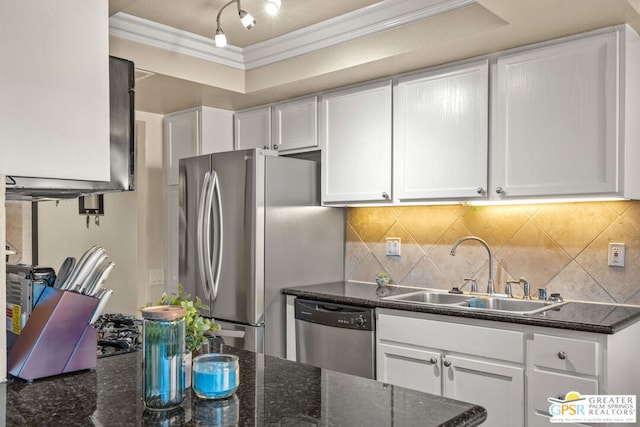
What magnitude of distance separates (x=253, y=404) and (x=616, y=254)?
215 centimetres

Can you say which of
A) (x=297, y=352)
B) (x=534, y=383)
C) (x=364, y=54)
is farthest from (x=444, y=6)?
(x=297, y=352)

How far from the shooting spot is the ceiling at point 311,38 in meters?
2.43

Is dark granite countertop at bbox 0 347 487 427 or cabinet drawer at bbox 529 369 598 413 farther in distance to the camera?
cabinet drawer at bbox 529 369 598 413

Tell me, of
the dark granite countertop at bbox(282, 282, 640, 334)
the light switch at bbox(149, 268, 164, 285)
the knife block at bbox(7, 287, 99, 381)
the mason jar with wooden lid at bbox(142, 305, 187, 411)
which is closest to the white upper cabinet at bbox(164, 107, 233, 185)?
the light switch at bbox(149, 268, 164, 285)

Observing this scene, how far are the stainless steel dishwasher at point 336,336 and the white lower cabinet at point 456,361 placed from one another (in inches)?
2.9

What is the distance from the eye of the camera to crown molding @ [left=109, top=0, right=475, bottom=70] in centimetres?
282

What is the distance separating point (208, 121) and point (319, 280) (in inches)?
57.0

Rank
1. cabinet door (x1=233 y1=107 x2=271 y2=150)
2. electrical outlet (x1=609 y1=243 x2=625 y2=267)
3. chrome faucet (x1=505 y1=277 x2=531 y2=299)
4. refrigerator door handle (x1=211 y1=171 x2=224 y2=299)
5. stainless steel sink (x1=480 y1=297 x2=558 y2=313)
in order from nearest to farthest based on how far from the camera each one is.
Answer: electrical outlet (x1=609 y1=243 x2=625 y2=267) → stainless steel sink (x1=480 y1=297 x2=558 y2=313) → chrome faucet (x1=505 y1=277 x2=531 y2=299) → refrigerator door handle (x1=211 y1=171 x2=224 y2=299) → cabinet door (x1=233 y1=107 x2=271 y2=150)

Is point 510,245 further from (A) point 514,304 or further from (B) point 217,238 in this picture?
(B) point 217,238

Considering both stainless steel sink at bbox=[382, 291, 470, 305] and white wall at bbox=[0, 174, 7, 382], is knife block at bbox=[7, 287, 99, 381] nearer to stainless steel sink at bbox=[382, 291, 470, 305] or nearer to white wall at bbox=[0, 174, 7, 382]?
white wall at bbox=[0, 174, 7, 382]

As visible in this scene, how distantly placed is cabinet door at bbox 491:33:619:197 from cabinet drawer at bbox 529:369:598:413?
32.8 inches

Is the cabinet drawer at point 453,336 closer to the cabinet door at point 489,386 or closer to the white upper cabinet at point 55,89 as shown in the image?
the cabinet door at point 489,386

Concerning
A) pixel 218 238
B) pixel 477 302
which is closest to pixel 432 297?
pixel 477 302

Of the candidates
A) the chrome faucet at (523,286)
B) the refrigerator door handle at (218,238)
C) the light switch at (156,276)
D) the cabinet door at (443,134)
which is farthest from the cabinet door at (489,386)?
the light switch at (156,276)
